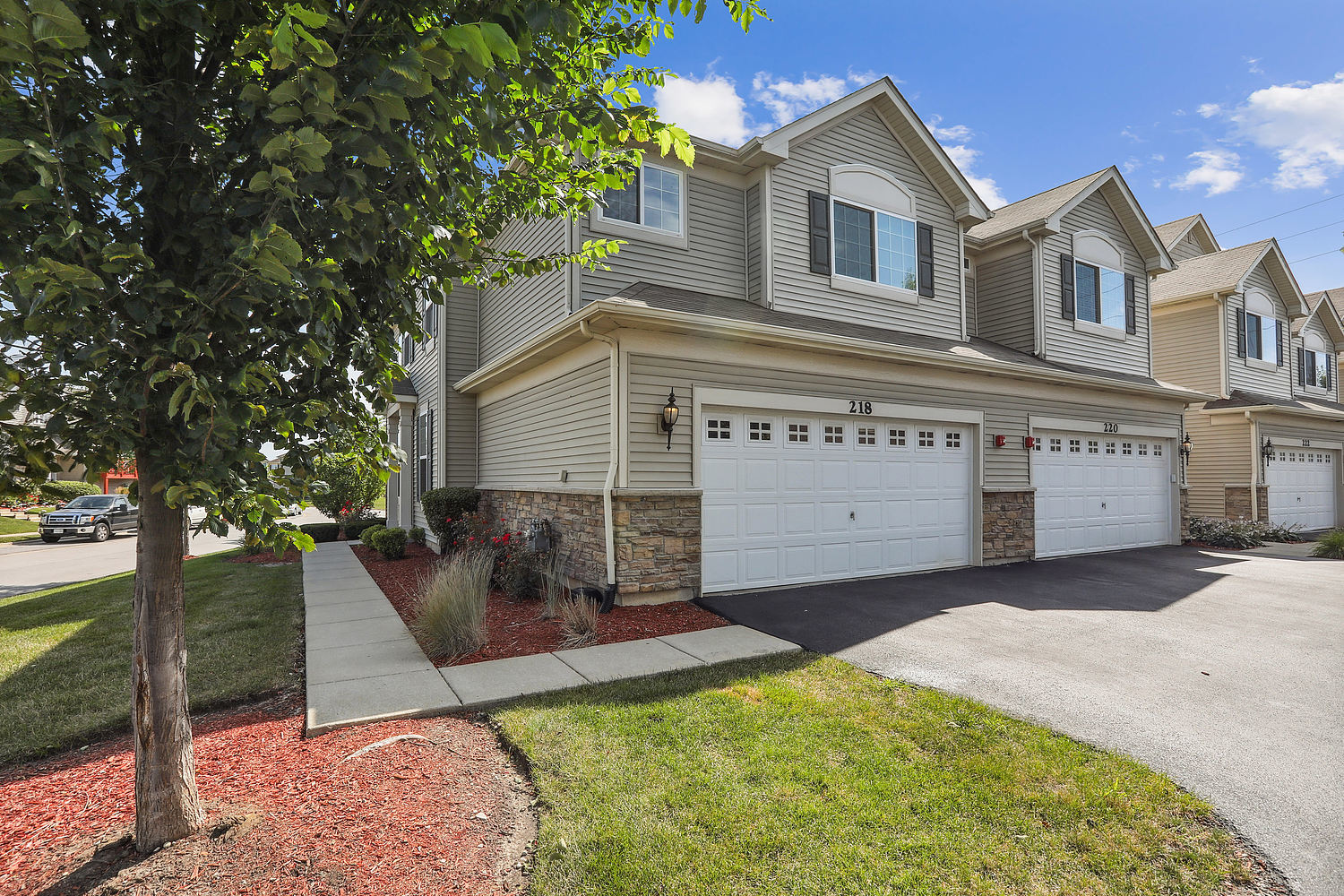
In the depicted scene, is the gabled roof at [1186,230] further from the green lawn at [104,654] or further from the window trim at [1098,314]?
the green lawn at [104,654]

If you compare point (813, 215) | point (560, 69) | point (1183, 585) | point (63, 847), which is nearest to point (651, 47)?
point (560, 69)

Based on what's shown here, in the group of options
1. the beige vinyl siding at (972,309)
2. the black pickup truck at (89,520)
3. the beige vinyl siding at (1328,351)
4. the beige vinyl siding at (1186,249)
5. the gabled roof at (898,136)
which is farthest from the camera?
the black pickup truck at (89,520)

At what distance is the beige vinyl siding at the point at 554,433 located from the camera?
7.65 metres

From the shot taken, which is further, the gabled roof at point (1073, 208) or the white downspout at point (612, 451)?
the gabled roof at point (1073, 208)

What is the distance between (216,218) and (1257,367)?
23.6m

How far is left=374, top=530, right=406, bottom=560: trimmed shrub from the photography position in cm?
1187

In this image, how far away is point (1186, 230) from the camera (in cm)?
1855

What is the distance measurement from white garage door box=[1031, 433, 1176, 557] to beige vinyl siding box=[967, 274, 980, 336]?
122 inches

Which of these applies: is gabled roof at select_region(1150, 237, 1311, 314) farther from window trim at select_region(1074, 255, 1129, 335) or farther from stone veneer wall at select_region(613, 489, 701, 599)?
stone veneer wall at select_region(613, 489, 701, 599)

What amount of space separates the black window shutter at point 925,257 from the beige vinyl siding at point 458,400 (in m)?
8.83

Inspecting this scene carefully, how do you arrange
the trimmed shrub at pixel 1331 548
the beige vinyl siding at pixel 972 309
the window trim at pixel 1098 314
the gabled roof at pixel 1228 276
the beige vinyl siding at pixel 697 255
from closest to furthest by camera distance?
1. the beige vinyl siding at pixel 697 255
2. the trimmed shrub at pixel 1331 548
3. the window trim at pixel 1098 314
4. the beige vinyl siding at pixel 972 309
5. the gabled roof at pixel 1228 276

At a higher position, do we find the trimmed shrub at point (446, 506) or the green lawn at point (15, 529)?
the trimmed shrub at point (446, 506)

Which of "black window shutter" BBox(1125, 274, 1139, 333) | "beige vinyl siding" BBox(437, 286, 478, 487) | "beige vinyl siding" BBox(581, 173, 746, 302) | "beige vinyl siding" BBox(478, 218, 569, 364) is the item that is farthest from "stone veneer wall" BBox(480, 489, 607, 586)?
"black window shutter" BBox(1125, 274, 1139, 333)

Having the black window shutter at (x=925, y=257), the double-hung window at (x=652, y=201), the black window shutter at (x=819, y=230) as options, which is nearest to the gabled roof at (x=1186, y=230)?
the black window shutter at (x=925, y=257)
